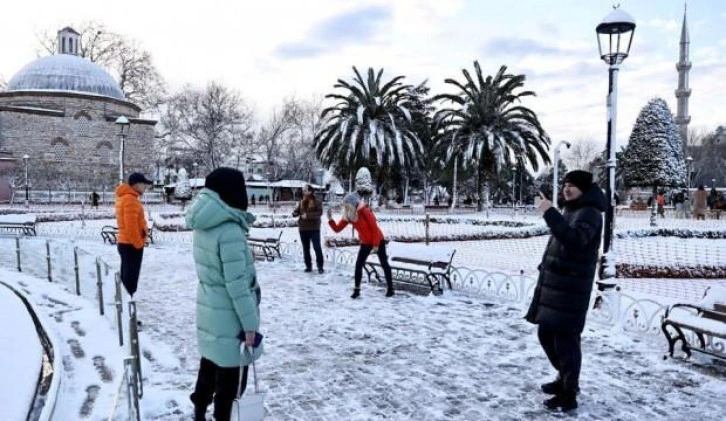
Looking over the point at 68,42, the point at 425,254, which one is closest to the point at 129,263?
the point at 425,254

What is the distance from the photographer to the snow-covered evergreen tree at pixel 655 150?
85.3 ft

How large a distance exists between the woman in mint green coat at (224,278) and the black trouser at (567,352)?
91.0 inches

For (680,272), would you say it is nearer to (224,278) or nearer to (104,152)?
(224,278)

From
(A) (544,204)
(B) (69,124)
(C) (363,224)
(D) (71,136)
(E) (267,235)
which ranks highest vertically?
(B) (69,124)

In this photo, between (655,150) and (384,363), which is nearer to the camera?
(384,363)

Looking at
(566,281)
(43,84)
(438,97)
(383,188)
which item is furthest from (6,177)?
(566,281)

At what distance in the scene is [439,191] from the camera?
214 ft

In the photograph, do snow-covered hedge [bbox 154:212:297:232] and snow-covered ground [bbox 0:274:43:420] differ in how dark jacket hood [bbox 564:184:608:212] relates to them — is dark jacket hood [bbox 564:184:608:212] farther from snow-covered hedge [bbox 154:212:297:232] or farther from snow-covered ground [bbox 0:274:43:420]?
snow-covered hedge [bbox 154:212:297:232]

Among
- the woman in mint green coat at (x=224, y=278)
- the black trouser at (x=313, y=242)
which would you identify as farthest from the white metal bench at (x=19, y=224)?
the woman in mint green coat at (x=224, y=278)

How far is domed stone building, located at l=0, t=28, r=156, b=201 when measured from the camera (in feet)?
150

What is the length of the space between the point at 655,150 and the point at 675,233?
917cm

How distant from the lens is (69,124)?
157 ft

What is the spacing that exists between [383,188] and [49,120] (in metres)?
32.3

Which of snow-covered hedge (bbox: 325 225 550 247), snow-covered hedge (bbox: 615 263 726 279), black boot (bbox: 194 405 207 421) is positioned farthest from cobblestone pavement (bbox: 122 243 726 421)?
snow-covered hedge (bbox: 325 225 550 247)
